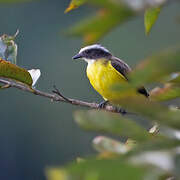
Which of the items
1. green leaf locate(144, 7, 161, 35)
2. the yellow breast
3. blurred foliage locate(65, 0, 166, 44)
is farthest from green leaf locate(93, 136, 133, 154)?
the yellow breast

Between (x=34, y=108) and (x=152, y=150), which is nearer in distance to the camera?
(x=152, y=150)

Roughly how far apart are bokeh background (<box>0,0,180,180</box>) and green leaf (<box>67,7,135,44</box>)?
1278 centimetres

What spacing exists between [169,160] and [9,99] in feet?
48.0

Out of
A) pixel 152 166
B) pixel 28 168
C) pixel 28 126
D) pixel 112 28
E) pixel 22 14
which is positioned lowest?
pixel 152 166

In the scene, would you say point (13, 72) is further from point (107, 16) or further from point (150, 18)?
point (107, 16)

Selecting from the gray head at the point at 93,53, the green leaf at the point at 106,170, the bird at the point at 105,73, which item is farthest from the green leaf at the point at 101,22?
the gray head at the point at 93,53

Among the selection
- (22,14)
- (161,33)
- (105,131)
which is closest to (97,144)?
(105,131)

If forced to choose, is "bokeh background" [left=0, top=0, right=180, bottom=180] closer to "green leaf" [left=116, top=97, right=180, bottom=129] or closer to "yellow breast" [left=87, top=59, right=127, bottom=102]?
"yellow breast" [left=87, top=59, right=127, bottom=102]

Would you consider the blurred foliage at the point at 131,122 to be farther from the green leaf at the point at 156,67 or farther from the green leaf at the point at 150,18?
the green leaf at the point at 150,18

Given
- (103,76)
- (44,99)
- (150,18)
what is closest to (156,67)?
(150,18)

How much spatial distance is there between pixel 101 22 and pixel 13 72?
1.07 m

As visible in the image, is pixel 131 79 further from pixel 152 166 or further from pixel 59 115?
pixel 59 115

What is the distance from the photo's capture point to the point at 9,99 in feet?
49.4

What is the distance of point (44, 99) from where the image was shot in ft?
47.9
